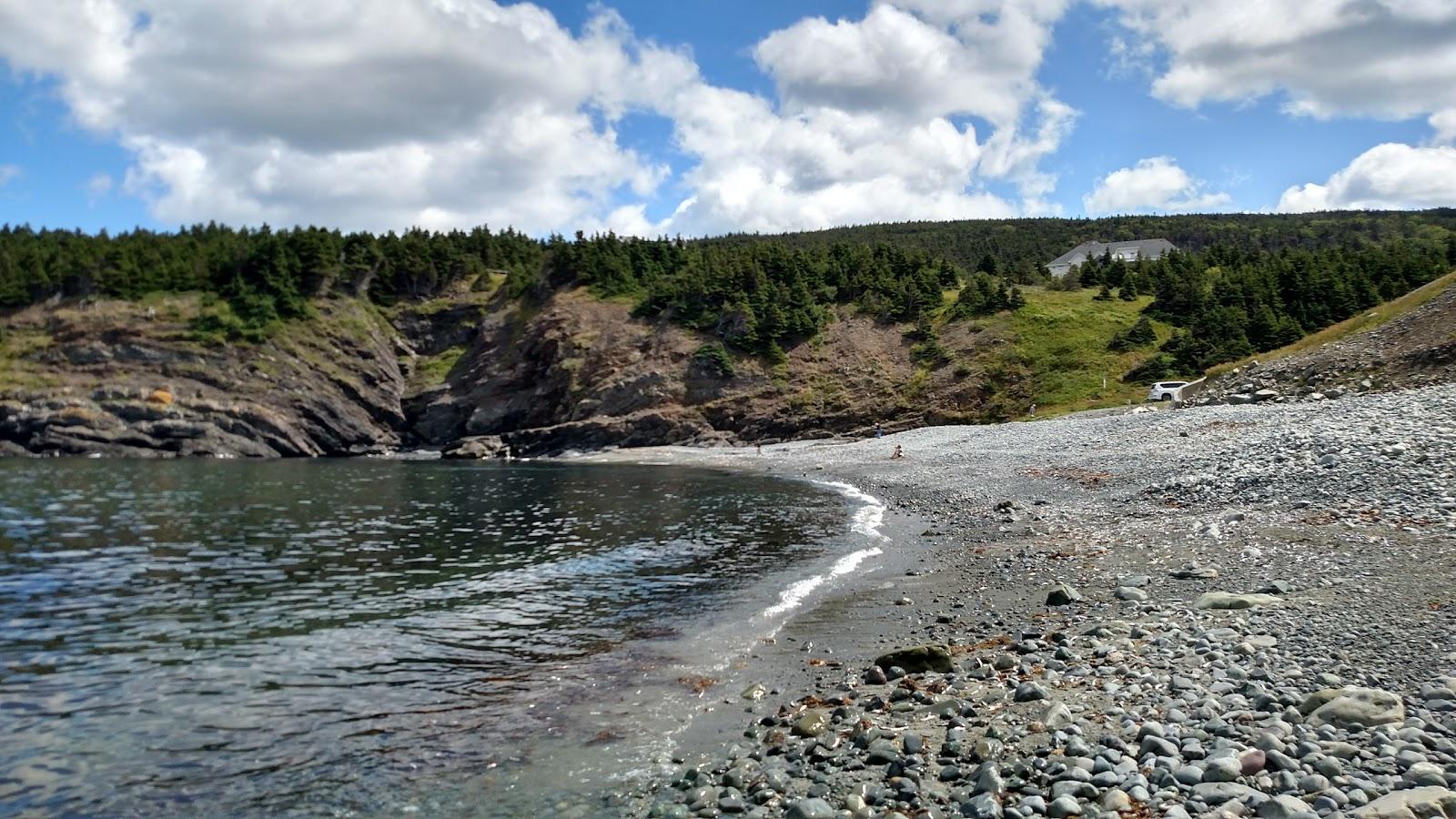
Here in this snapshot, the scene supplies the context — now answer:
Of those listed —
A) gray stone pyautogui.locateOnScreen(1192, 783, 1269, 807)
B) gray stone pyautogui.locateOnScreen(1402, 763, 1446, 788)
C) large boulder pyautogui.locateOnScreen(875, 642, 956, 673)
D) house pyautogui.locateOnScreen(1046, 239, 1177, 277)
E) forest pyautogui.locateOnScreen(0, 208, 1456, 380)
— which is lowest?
large boulder pyautogui.locateOnScreen(875, 642, 956, 673)

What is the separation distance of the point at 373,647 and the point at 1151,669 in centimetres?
1282

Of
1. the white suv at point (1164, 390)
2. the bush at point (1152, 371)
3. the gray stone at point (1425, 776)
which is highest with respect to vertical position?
the bush at point (1152, 371)

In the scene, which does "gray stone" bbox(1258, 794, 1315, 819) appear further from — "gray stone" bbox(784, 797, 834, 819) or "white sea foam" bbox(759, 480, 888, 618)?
"white sea foam" bbox(759, 480, 888, 618)

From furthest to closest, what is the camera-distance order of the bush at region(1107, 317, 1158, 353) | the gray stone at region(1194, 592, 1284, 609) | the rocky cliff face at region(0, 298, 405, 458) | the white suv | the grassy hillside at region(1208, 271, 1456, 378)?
the rocky cliff face at region(0, 298, 405, 458) → the bush at region(1107, 317, 1158, 353) → the white suv → the grassy hillside at region(1208, 271, 1456, 378) → the gray stone at region(1194, 592, 1284, 609)

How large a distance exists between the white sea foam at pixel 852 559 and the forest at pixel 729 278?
43.0 m

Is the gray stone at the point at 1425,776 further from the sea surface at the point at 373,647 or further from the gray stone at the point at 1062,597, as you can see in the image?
the gray stone at the point at 1062,597

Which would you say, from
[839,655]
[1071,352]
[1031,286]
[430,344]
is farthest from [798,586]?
[430,344]

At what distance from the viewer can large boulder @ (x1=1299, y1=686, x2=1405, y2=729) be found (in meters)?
7.06

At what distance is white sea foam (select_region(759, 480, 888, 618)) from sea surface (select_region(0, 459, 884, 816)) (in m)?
0.14

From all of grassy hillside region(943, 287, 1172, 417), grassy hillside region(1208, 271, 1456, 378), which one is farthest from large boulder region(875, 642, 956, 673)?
grassy hillside region(943, 287, 1172, 417)

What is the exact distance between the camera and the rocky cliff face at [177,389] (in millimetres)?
81375

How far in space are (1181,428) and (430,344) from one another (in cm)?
9795

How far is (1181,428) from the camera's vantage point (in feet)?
117

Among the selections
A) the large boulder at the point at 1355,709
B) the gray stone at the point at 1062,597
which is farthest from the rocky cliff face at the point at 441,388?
the large boulder at the point at 1355,709
